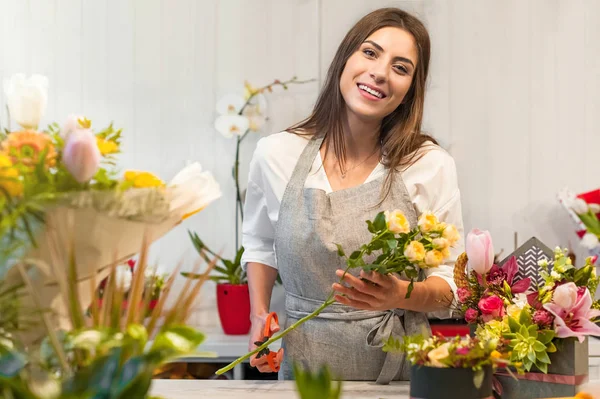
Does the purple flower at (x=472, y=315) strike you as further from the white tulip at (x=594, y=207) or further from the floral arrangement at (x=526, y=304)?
the white tulip at (x=594, y=207)

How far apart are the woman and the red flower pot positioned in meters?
0.86

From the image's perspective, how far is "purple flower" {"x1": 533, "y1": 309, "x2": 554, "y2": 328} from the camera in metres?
1.22

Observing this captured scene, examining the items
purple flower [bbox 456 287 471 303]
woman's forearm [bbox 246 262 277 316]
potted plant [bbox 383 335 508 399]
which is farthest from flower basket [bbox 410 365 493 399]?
woman's forearm [bbox 246 262 277 316]

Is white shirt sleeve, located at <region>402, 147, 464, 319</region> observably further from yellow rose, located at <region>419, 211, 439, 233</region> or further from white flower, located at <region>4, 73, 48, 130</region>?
white flower, located at <region>4, 73, 48, 130</region>

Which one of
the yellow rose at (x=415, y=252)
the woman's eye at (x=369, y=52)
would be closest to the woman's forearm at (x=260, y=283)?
the woman's eye at (x=369, y=52)

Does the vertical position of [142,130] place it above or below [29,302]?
above

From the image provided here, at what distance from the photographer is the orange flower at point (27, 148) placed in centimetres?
81

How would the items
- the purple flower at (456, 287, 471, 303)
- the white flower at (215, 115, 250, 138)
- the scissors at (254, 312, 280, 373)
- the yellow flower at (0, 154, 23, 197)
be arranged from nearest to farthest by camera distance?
the yellow flower at (0, 154, 23, 197), the purple flower at (456, 287, 471, 303), the scissors at (254, 312, 280, 373), the white flower at (215, 115, 250, 138)

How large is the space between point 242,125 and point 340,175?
3.52ft

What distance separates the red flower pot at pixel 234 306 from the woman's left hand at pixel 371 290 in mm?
1283

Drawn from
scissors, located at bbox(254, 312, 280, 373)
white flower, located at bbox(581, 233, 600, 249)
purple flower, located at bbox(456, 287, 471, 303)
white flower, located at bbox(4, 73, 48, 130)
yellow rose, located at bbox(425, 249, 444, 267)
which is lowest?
scissors, located at bbox(254, 312, 280, 373)

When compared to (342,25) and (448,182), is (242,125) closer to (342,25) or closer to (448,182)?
(342,25)

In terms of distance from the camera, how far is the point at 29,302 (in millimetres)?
819

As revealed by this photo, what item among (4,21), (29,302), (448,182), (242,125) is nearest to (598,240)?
(29,302)
